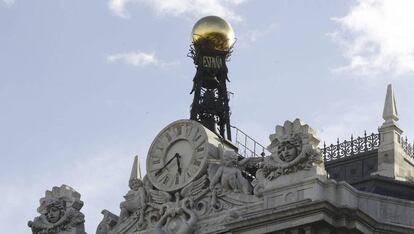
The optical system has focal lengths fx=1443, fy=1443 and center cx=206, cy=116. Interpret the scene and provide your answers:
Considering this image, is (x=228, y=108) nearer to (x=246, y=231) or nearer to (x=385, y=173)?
(x=385, y=173)

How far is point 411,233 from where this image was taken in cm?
5247

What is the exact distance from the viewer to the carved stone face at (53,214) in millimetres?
62875

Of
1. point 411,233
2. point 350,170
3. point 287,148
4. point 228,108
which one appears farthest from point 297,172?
point 228,108

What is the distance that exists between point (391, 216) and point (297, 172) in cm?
384

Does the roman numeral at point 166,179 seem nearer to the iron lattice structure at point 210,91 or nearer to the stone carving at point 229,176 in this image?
the stone carving at point 229,176

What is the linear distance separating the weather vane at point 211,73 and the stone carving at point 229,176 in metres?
12.7

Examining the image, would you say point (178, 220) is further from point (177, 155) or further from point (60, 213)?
point (60, 213)

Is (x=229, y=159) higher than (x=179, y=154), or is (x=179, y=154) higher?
(x=179, y=154)

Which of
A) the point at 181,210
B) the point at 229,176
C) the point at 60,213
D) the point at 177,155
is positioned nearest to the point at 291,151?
the point at 229,176

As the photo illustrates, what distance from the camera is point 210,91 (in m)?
72.2

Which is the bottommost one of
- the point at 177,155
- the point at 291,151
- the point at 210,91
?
the point at 291,151

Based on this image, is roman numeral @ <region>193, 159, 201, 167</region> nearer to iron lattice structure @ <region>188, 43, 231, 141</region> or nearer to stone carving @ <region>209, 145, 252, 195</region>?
stone carving @ <region>209, 145, 252, 195</region>

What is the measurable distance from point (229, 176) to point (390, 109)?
26.5 ft

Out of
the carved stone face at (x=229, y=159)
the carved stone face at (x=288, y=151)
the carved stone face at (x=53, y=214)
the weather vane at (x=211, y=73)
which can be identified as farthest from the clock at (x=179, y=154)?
the weather vane at (x=211, y=73)
